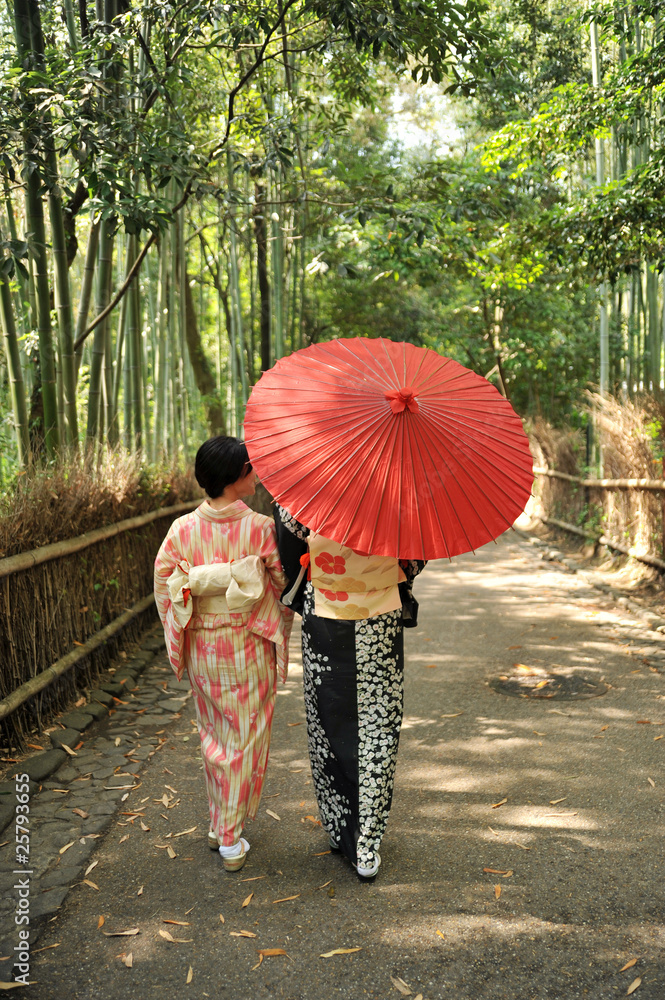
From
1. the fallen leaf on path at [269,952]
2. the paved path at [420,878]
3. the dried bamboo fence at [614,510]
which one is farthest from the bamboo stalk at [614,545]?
the fallen leaf on path at [269,952]

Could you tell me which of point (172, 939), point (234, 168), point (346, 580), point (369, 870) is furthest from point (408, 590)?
point (234, 168)

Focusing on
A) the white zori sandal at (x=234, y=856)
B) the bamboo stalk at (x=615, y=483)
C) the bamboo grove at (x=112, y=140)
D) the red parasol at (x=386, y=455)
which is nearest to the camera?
the red parasol at (x=386, y=455)

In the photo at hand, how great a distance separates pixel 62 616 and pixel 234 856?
1.68 m

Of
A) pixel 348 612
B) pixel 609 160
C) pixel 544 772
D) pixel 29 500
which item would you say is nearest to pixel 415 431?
pixel 348 612

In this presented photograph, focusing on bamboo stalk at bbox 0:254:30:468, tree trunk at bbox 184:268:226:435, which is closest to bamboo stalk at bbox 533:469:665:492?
bamboo stalk at bbox 0:254:30:468

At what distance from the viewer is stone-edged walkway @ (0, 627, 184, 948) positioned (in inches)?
91.5

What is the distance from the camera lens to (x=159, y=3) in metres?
3.91

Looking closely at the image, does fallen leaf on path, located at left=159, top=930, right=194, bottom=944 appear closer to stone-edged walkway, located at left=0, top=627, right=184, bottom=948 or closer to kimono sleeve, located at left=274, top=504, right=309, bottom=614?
stone-edged walkway, located at left=0, top=627, right=184, bottom=948

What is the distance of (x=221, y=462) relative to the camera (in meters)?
2.40

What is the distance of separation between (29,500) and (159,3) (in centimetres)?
251

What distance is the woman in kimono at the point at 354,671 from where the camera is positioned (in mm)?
2320

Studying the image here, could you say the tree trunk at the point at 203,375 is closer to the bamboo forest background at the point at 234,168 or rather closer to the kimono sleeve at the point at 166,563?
the bamboo forest background at the point at 234,168

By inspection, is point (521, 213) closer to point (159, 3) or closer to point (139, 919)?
point (159, 3)

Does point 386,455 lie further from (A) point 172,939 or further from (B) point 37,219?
(B) point 37,219
